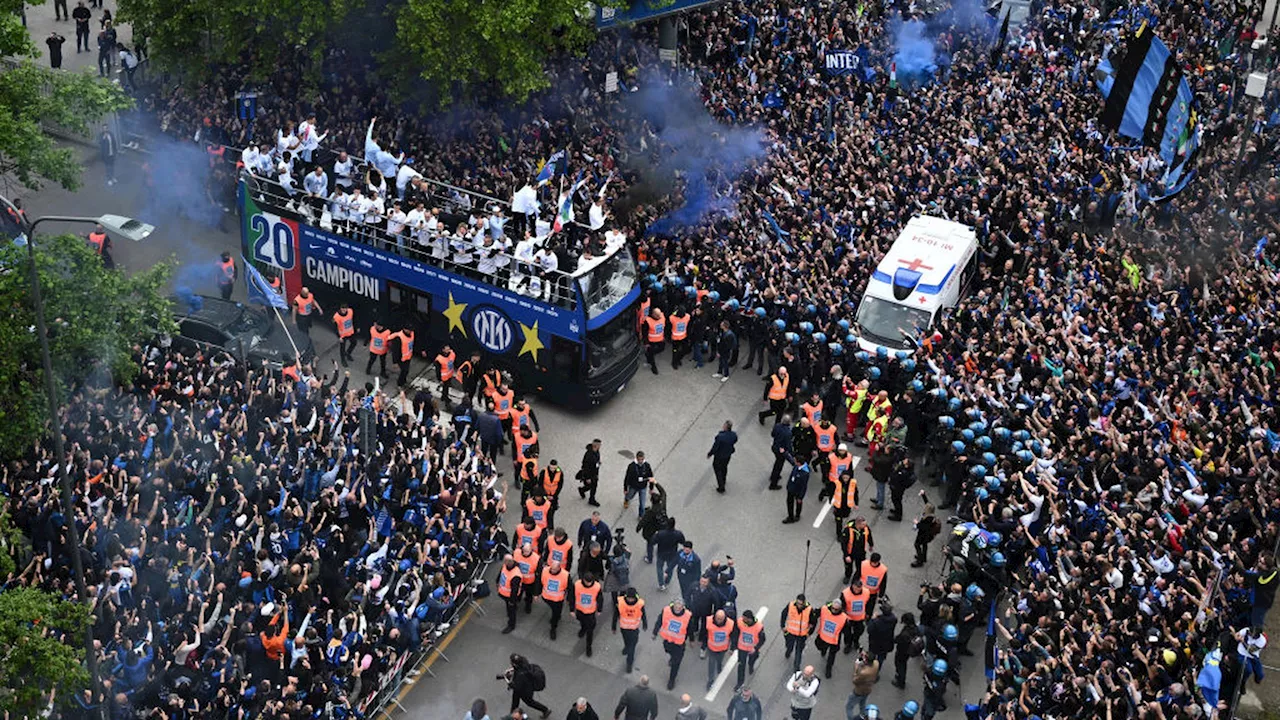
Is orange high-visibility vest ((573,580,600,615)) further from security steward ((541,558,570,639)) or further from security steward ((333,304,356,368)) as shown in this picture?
security steward ((333,304,356,368))

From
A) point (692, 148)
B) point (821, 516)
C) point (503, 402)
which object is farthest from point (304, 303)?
point (821, 516)

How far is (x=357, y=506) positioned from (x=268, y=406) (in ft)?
10.1

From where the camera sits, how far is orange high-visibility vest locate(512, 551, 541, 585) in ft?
80.0

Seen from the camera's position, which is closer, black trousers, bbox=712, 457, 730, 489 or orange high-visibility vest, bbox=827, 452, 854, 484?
orange high-visibility vest, bbox=827, 452, 854, 484

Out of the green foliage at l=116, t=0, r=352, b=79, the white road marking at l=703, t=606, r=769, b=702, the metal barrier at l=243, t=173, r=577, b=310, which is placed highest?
the green foliage at l=116, t=0, r=352, b=79

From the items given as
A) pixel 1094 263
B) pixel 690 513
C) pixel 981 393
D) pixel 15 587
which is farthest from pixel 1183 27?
pixel 15 587

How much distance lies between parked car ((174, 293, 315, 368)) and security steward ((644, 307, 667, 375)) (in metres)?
5.83

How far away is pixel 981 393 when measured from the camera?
27125mm

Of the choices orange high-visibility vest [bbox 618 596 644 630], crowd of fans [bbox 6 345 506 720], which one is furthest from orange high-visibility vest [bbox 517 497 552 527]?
orange high-visibility vest [bbox 618 596 644 630]

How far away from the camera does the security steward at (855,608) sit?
78.2 ft

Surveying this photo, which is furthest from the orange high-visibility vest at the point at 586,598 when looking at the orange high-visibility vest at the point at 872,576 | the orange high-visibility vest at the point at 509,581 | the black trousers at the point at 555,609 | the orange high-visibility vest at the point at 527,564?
the orange high-visibility vest at the point at 872,576

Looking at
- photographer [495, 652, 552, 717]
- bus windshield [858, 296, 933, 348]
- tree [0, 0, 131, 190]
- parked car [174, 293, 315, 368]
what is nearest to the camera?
photographer [495, 652, 552, 717]

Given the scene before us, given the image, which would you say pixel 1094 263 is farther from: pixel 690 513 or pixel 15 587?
pixel 15 587

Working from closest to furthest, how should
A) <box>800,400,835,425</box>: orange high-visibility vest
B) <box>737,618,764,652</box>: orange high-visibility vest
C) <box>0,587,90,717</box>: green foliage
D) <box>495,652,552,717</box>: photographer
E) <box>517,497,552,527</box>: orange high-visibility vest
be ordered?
1. <box>0,587,90,717</box>: green foliage
2. <box>495,652,552,717</box>: photographer
3. <box>737,618,764,652</box>: orange high-visibility vest
4. <box>517,497,552,527</box>: orange high-visibility vest
5. <box>800,400,835,425</box>: orange high-visibility vest
